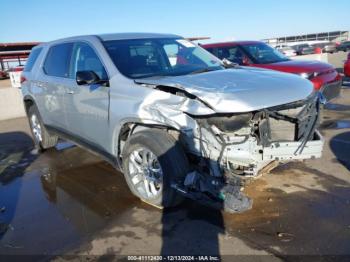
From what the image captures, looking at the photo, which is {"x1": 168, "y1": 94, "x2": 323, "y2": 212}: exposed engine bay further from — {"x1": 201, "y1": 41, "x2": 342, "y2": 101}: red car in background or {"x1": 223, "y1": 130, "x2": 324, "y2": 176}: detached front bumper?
{"x1": 201, "y1": 41, "x2": 342, "y2": 101}: red car in background


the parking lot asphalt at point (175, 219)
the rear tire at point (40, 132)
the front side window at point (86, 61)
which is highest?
the front side window at point (86, 61)

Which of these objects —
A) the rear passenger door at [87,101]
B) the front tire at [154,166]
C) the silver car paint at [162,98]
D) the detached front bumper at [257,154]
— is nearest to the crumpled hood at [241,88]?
the silver car paint at [162,98]

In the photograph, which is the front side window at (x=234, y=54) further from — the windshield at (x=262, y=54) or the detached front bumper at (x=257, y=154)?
the detached front bumper at (x=257, y=154)

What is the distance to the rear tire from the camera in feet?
21.9

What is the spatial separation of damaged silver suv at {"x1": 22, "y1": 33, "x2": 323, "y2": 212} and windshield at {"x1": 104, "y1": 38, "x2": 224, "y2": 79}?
0.6 inches

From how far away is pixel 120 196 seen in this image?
4582 mm

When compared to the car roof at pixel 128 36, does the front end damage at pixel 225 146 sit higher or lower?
Result: lower

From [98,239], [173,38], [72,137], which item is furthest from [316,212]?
[72,137]

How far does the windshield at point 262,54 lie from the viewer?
922 cm

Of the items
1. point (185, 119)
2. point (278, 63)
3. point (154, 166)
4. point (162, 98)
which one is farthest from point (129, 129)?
point (278, 63)

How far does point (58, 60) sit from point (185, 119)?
9.88 ft

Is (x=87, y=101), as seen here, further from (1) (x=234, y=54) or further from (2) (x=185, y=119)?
(1) (x=234, y=54)

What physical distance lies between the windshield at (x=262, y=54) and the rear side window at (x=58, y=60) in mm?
5237

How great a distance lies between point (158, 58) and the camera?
15.8 ft
